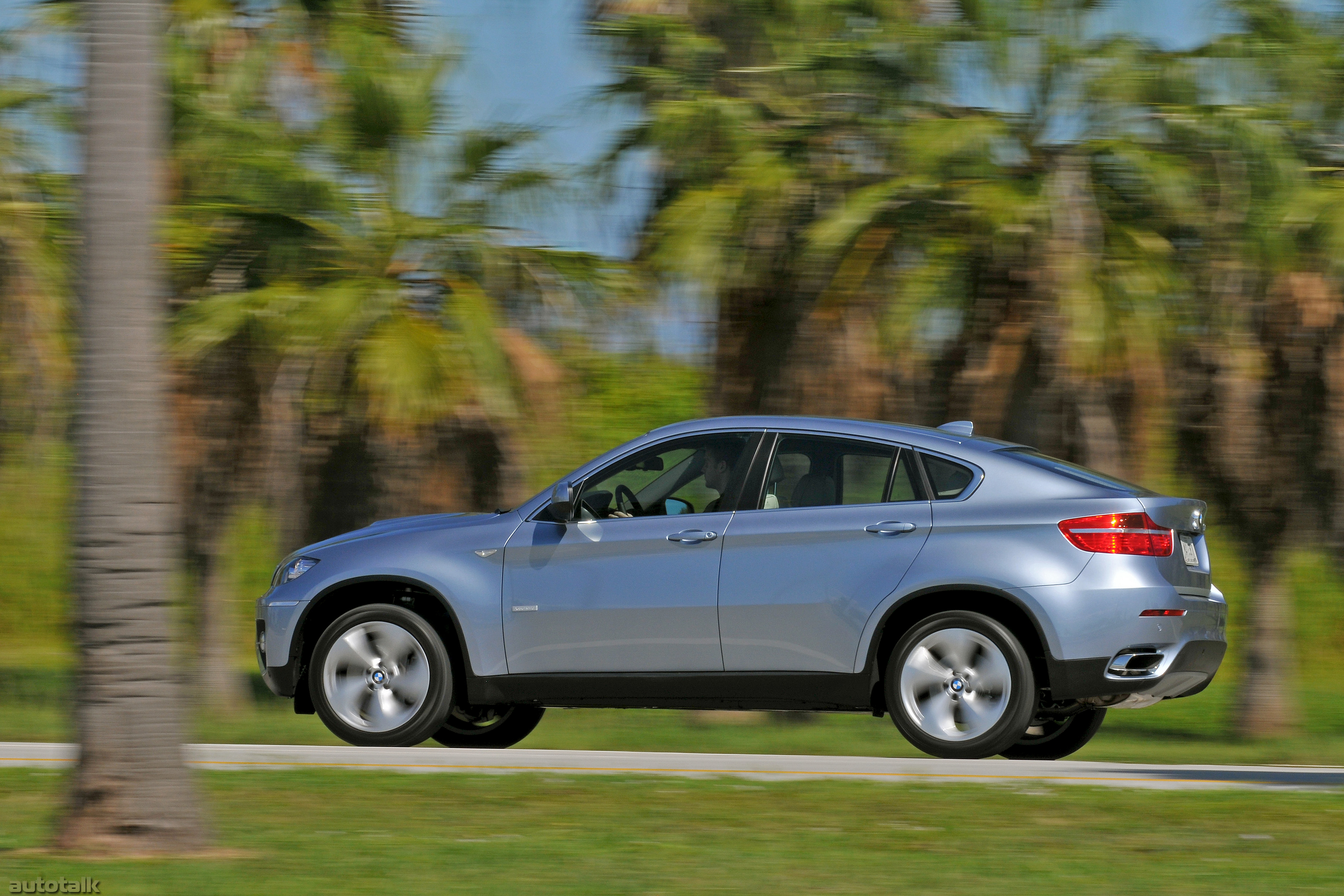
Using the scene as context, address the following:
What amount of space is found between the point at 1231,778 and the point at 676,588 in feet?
9.67

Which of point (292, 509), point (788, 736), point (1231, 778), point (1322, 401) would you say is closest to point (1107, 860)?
point (1231, 778)

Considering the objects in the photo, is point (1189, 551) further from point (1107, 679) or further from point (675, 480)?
point (675, 480)

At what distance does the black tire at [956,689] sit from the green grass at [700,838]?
704 millimetres

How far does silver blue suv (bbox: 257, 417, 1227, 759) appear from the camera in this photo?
29.0ft

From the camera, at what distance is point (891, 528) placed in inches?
360

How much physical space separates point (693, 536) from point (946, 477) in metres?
1.34

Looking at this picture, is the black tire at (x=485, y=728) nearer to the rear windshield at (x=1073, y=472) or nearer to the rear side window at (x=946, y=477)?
the rear side window at (x=946, y=477)

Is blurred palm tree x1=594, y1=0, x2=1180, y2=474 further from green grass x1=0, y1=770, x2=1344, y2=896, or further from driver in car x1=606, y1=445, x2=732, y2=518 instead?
green grass x1=0, y1=770, x2=1344, y2=896

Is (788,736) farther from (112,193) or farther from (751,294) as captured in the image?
(112,193)

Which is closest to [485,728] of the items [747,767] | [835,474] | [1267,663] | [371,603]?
[371,603]

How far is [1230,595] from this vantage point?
74.6 feet

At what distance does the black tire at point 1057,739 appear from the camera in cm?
1013

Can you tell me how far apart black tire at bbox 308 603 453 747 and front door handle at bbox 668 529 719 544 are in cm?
146

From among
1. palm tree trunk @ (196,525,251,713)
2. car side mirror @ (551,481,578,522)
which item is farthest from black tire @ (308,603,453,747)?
palm tree trunk @ (196,525,251,713)
